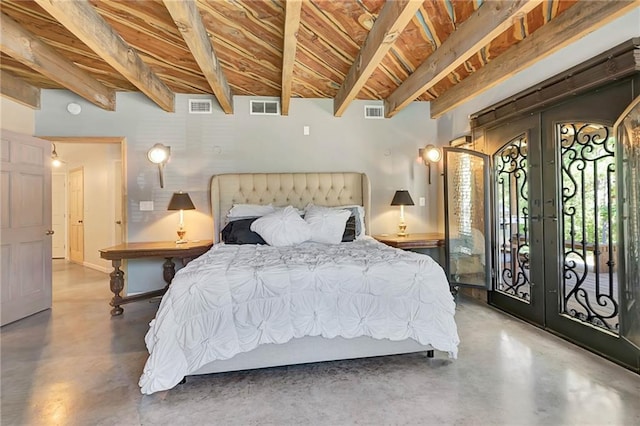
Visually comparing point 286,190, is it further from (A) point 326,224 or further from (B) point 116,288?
(B) point 116,288

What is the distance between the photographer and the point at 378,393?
2.10m

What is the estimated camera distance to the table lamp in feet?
13.3

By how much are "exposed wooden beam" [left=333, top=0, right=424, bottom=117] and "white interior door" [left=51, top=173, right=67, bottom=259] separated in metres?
7.48

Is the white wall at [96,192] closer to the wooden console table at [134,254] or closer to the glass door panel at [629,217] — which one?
the wooden console table at [134,254]

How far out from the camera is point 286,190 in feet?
14.8

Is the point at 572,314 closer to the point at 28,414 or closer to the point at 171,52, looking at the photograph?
the point at 28,414

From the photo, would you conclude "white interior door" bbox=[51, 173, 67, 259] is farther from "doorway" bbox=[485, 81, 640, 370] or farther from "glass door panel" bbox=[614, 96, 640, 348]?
"glass door panel" bbox=[614, 96, 640, 348]

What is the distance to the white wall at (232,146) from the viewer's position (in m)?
4.38

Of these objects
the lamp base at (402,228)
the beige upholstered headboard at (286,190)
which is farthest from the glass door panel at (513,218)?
the beige upholstered headboard at (286,190)

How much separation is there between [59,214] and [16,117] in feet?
16.1

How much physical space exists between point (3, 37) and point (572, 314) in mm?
5259

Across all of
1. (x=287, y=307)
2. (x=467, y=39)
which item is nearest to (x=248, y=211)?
(x=287, y=307)

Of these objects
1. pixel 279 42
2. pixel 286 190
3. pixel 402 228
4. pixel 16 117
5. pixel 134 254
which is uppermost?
pixel 279 42

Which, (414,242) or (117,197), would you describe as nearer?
(414,242)
